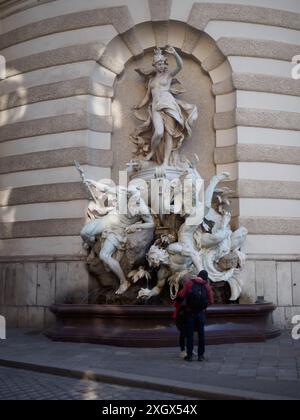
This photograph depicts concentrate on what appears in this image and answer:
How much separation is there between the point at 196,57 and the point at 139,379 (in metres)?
10.8

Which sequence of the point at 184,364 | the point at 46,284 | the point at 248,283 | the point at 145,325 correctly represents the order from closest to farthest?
the point at 184,364, the point at 145,325, the point at 248,283, the point at 46,284

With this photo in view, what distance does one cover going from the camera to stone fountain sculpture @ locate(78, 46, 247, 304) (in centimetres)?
1126

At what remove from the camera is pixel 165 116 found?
555 inches

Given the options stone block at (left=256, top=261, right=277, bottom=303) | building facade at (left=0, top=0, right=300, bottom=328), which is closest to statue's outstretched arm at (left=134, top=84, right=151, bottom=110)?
building facade at (left=0, top=0, right=300, bottom=328)

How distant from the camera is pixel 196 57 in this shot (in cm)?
1489

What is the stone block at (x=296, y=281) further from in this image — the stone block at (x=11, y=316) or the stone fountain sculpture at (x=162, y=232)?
the stone block at (x=11, y=316)

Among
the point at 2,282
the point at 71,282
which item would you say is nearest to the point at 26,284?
the point at 2,282

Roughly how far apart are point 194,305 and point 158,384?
1935 mm

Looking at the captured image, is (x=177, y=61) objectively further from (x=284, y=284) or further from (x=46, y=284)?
(x=46, y=284)

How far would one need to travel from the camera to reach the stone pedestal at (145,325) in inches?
387

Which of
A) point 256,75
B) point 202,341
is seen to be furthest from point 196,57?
point 202,341

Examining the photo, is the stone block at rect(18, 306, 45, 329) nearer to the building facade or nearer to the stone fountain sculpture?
the building facade

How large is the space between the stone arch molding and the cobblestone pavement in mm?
8660
